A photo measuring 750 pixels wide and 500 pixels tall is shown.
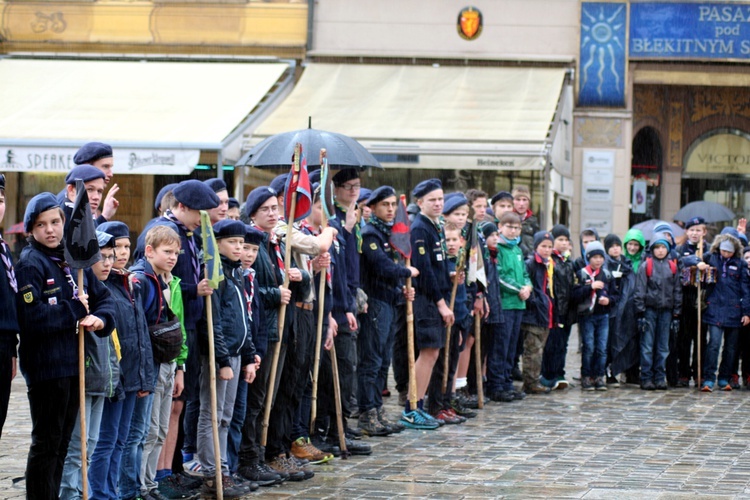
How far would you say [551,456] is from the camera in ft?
30.7

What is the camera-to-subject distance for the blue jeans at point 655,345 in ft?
46.0

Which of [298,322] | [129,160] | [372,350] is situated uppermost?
[129,160]

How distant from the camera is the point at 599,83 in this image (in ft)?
71.2

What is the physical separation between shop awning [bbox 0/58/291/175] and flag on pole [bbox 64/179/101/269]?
11.4 m

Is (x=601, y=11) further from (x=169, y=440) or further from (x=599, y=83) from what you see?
(x=169, y=440)

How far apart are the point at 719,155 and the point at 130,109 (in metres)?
11.4

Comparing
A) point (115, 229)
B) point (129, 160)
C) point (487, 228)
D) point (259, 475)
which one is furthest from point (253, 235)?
point (129, 160)

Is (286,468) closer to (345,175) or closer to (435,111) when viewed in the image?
(345,175)

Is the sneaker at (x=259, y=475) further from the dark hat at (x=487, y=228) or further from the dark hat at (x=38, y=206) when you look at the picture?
the dark hat at (x=487, y=228)

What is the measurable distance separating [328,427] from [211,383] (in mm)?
2393

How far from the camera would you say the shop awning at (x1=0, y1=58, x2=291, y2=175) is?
58.9 ft

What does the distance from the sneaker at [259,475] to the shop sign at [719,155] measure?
18.0 metres

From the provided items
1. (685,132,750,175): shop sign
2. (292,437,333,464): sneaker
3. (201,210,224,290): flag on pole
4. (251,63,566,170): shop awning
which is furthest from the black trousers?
(685,132,750,175): shop sign

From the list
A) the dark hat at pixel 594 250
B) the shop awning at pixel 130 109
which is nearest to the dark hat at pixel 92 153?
the dark hat at pixel 594 250
